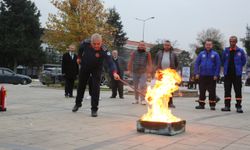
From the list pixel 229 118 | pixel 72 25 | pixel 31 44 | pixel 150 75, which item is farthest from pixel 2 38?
pixel 229 118

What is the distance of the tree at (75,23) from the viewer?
44.6 meters

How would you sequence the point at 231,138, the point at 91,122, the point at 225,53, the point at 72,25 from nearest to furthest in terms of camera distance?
the point at 231,138 < the point at 91,122 < the point at 225,53 < the point at 72,25

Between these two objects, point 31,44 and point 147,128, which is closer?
point 147,128

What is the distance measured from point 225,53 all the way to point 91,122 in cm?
507

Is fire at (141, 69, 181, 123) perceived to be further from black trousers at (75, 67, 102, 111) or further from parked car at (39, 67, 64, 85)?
parked car at (39, 67, 64, 85)

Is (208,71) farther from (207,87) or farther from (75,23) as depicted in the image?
(75,23)

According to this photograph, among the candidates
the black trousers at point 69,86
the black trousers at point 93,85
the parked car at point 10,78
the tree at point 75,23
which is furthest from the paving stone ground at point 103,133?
the tree at point 75,23

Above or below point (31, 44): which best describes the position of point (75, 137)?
Answer: below

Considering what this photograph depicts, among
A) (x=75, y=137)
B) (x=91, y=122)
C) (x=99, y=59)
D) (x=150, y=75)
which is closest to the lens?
(x=75, y=137)

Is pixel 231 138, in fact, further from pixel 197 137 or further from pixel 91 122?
pixel 91 122

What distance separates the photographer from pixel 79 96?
10.0m

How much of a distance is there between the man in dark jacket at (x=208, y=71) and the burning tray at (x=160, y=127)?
16.8 feet

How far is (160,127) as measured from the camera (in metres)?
7.01

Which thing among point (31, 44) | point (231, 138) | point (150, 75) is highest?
point (31, 44)
